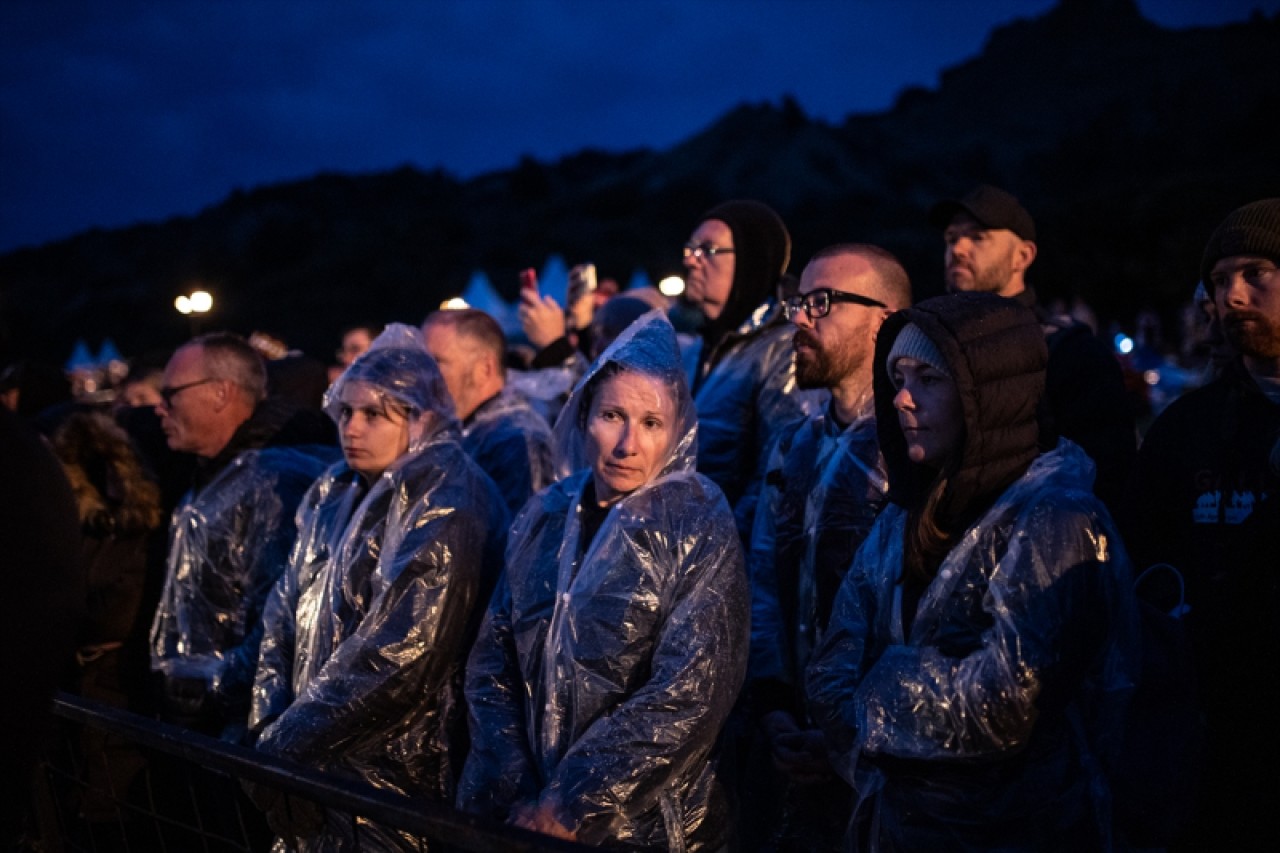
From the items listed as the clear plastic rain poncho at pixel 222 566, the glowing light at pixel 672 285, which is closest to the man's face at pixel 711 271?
the clear plastic rain poncho at pixel 222 566

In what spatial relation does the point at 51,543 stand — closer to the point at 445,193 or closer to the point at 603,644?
the point at 603,644

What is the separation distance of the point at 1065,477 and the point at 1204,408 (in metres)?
0.94

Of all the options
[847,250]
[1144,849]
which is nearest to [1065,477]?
[1144,849]

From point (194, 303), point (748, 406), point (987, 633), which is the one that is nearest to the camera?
point (987, 633)

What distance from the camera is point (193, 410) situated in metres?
4.57

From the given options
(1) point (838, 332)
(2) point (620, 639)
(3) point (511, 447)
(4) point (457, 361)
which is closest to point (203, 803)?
(3) point (511, 447)

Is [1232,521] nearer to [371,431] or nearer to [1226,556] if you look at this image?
[1226,556]

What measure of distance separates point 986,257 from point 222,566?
3.21 meters

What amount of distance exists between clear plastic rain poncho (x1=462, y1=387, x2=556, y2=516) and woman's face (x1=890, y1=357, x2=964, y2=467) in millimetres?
2261

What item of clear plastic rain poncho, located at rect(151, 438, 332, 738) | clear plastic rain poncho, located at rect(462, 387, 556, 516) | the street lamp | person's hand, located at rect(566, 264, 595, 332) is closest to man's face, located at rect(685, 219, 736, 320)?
clear plastic rain poncho, located at rect(462, 387, 556, 516)

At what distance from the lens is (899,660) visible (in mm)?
2316

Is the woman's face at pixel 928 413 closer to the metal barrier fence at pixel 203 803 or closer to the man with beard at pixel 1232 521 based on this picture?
the man with beard at pixel 1232 521

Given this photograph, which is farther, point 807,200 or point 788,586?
point 807,200

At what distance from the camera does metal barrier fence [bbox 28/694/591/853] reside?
6.49 ft
